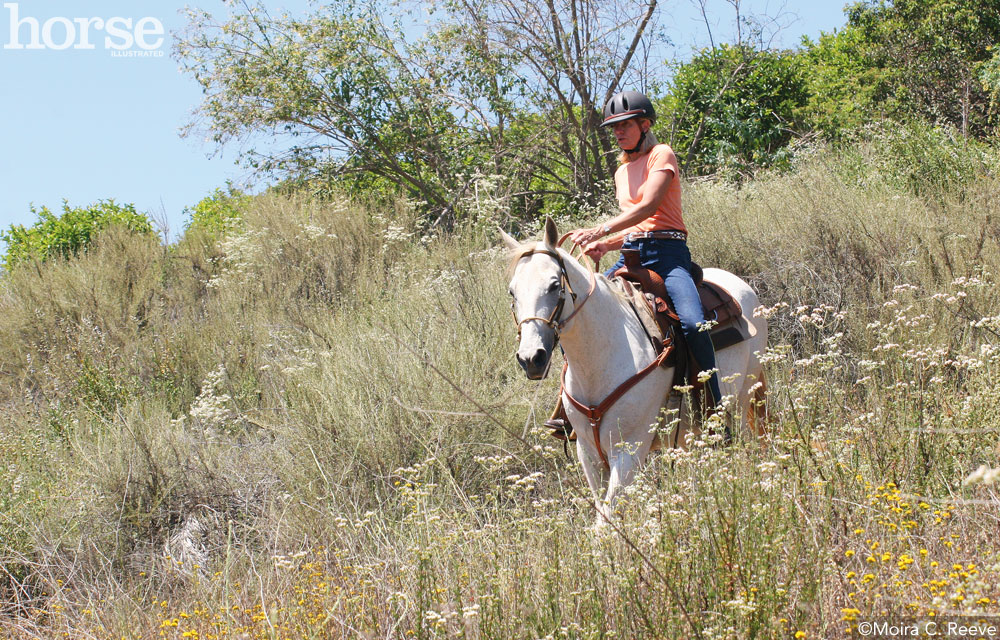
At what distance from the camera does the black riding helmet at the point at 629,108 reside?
16.0 ft

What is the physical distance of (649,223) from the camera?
4898mm

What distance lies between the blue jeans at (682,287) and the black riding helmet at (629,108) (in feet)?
2.44

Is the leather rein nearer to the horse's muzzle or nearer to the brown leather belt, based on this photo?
the horse's muzzle

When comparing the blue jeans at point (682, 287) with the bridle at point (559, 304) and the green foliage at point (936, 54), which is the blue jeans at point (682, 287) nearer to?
the bridle at point (559, 304)

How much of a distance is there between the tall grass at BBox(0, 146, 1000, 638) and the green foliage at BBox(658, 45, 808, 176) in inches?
76.3

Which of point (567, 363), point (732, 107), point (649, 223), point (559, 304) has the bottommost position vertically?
point (567, 363)

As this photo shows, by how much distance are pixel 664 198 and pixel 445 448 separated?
2.36 metres

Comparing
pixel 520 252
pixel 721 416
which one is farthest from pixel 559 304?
pixel 721 416

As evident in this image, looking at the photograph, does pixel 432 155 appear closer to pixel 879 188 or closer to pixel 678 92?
pixel 678 92

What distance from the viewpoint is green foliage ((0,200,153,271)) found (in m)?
14.3

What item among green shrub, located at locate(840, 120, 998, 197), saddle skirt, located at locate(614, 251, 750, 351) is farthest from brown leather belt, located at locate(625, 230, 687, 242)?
green shrub, located at locate(840, 120, 998, 197)

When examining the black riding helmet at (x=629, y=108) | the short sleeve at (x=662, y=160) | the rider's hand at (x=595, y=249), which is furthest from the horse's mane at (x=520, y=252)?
the black riding helmet at (x=629, y=108)

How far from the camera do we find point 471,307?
8078 mm

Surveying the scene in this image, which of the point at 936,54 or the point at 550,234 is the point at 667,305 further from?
the point at 936,54
